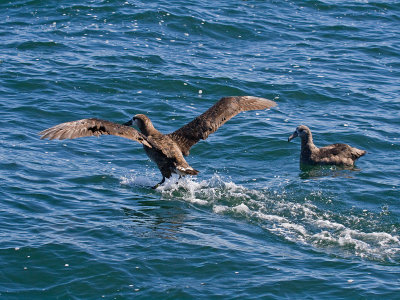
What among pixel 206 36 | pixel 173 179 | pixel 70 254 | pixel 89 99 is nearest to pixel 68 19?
pixel 206 36

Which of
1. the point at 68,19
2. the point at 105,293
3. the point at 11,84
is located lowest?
the point at 105,293

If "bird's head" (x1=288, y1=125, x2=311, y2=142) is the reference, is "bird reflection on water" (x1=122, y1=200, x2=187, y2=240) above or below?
below

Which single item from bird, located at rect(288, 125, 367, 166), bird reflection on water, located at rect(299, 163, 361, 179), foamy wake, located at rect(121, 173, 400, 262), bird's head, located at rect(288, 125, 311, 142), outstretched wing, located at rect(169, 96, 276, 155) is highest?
outstretched wing, located at rect(169, 96, 276, 155)

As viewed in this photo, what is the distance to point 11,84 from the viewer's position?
15.3 m

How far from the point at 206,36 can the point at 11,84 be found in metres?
6.13

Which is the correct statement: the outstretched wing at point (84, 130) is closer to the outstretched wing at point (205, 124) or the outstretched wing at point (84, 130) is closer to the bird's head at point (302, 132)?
the outstretched wing at point (205, 124)

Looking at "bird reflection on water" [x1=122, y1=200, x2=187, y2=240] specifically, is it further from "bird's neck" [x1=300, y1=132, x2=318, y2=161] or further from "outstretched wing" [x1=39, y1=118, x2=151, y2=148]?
"bird's neck" [x1=300, y1=132, x2=318, y2=161]

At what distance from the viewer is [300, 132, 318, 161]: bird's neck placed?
43.4 ft

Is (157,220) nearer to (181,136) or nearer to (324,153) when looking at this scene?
(181,136)

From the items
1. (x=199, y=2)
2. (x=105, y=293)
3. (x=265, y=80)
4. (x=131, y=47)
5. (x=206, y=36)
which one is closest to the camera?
(x=105, y=293)

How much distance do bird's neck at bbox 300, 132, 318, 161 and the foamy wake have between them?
2144mm

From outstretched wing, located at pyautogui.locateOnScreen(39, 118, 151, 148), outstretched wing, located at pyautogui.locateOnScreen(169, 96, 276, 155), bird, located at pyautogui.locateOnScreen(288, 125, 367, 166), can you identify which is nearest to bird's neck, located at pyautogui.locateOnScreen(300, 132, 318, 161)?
bird, located at pyautogui.locateOnScreen(288, 125, 367, 166)

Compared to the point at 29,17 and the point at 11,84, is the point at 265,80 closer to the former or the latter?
the point at 11,84

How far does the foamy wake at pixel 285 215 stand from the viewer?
900cm
